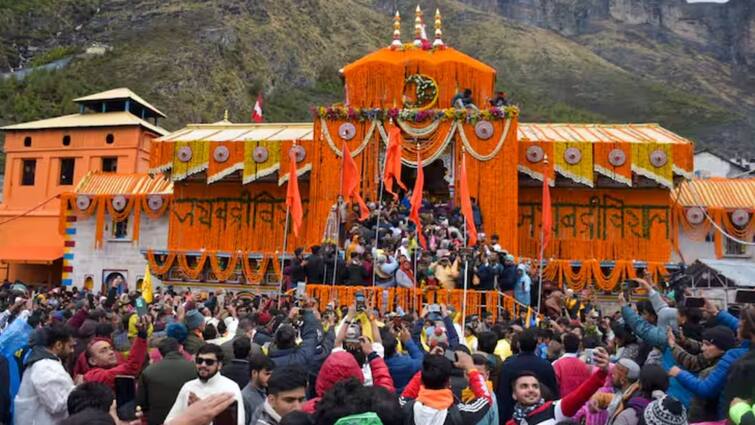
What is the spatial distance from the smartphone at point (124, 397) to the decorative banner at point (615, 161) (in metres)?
23.6

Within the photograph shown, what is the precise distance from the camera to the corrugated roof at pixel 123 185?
1230 inches

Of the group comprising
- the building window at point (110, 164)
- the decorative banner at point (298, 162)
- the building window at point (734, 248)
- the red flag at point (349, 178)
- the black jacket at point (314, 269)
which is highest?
the building window at point (110, 164)

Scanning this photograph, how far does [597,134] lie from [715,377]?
2421cm

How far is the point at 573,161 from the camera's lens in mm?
26906

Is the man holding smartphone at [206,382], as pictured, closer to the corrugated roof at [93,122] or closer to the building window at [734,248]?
the building window at [734,248]

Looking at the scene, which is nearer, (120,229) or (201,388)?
(201,388)

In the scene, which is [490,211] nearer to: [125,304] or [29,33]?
[125,304]

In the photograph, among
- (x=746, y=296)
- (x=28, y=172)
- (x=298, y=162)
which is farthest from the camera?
(x=28, y=172)

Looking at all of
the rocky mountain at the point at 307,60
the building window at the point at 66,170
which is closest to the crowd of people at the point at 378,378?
the building window at the point at 66,170

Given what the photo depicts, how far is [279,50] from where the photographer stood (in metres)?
77.0

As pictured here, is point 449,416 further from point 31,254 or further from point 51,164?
point 51,164

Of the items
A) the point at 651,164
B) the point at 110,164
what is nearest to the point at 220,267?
the point at 110,164

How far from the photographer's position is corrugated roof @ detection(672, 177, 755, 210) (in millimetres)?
27797

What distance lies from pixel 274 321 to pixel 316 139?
1780 centimetres
